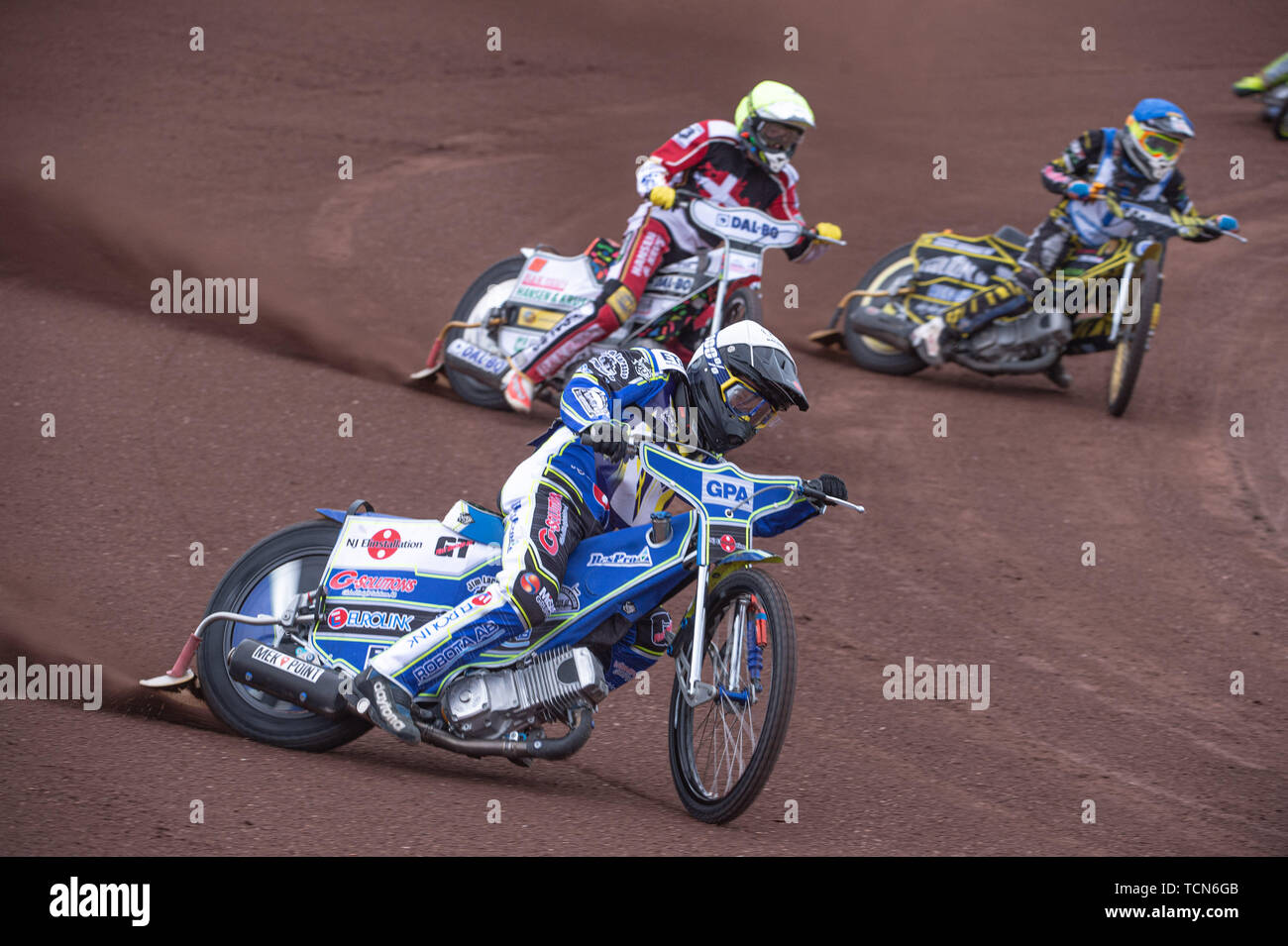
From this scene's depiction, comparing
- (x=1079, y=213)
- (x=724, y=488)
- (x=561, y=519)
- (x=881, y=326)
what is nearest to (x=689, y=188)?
(x=881, y=326)

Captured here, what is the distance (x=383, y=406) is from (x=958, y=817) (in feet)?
19.4

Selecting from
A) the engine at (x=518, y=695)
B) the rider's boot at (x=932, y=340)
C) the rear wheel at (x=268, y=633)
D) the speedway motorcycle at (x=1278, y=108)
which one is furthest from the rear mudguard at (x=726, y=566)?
the speedway motorcycle at (x=1278, y=108)

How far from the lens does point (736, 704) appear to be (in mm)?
5512

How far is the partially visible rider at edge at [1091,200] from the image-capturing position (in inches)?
444

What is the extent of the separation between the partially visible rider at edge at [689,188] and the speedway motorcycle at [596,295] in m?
0.12

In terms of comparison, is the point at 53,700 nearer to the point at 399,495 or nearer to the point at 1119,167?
the point at 399,495

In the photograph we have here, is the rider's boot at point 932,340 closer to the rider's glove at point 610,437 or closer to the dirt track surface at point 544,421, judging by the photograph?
the dirt track surface at point 544,421

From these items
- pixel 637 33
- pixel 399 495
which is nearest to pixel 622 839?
pixel 399 495

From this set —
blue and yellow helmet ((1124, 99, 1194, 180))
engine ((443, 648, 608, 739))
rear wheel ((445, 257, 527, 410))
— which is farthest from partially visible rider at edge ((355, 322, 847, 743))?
blue and yellow helmet ((1124, 99, 1194, 180))

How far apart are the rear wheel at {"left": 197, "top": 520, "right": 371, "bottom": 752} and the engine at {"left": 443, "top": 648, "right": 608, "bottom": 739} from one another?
44 cm

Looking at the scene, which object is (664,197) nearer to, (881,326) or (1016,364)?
(881,326)

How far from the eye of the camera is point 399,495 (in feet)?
29.5

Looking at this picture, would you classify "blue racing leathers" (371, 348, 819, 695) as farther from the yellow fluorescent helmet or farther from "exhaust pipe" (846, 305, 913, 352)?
"exhaust pipe" (846, 305, 913, 352)

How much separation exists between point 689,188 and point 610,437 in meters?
5.20
